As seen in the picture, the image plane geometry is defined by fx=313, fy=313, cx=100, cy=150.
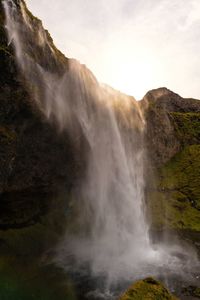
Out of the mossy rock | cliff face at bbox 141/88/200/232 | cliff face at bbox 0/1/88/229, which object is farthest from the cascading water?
the mossy rock

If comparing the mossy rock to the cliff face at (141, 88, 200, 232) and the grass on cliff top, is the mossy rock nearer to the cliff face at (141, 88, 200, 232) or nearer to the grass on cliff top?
the cliff face at (141, 88, 200, 232)

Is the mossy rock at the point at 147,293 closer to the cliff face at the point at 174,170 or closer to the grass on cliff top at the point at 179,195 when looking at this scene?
the cliff face at the point at 174,170

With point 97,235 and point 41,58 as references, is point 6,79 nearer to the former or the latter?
point 41,58

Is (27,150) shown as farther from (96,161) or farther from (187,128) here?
(187,128)

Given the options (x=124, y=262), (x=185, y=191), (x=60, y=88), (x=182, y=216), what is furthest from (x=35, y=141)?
(x=185, y=191)

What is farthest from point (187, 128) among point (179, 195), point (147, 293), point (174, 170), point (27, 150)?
point (147, 293)

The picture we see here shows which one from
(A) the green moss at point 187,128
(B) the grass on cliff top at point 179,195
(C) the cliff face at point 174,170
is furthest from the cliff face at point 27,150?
(A) the green moss at point 187,128

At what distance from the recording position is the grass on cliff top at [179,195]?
66.7 m

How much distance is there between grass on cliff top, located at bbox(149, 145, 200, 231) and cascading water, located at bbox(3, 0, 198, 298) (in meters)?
4.47

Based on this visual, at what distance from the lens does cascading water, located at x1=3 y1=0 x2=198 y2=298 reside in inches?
1864

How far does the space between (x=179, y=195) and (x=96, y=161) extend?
25.4 m

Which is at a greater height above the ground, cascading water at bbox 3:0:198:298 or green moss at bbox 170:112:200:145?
green moss at bbox 170:112:200:145

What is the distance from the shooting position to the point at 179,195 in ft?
255

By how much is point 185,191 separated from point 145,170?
1162 centimetres
